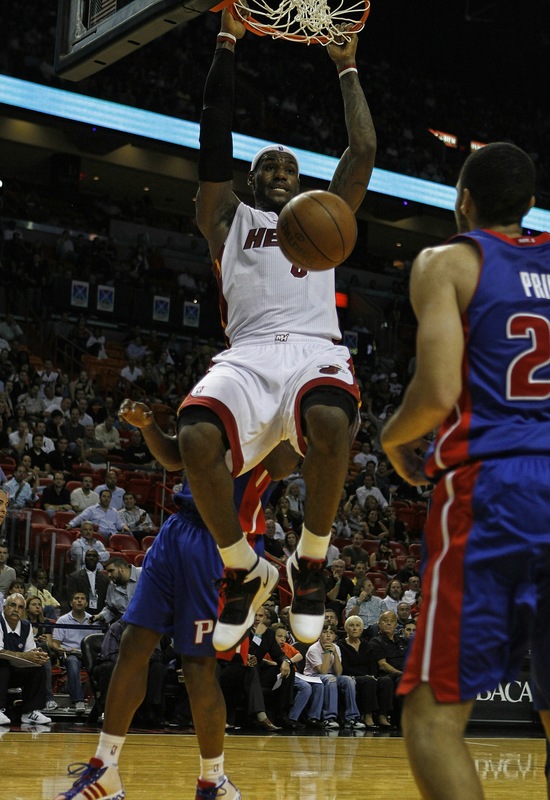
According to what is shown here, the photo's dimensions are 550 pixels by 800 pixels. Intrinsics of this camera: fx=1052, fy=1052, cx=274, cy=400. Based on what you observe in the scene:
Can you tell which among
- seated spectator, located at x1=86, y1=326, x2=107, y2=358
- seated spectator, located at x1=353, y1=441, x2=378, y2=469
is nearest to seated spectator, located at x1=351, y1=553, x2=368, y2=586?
seated spectator, located at x1=353, y1=441, x2=378, y2=469

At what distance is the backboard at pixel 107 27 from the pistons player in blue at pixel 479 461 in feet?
11.5

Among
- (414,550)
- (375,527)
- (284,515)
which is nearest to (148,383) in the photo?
(375,527)

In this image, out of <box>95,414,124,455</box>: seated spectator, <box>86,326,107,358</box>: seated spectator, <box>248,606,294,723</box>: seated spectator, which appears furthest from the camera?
<box>86,326,107,358</box>: seated spectator

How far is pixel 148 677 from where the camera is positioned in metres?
10.5

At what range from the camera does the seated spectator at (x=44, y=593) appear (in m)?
11.9

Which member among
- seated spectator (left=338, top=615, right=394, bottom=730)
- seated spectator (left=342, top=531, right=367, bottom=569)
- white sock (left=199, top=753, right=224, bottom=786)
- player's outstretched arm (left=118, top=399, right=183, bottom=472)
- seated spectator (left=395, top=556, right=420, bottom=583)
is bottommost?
seated spectator (left=338, top=615, right=394, bottom=730)

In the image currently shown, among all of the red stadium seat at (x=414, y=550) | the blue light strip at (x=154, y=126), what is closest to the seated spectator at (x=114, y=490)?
the red stadium seat at (x=414, y=550)

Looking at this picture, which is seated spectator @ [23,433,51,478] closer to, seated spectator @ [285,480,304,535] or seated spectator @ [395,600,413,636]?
seated spectator @ [285,480,304,535]

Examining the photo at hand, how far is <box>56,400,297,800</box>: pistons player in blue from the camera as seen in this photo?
4.76 m

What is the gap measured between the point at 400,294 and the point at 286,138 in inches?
240

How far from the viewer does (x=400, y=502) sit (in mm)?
19109

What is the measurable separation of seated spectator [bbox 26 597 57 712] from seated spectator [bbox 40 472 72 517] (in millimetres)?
2495

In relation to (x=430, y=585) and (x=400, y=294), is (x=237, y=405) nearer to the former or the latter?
(x=430, y=585)

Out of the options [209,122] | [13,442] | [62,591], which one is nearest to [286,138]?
[13,442]
